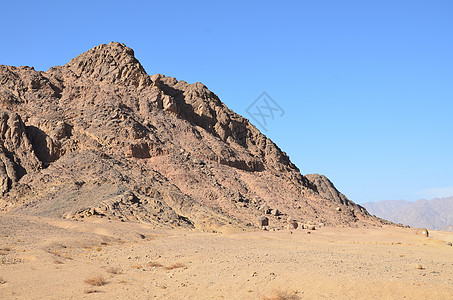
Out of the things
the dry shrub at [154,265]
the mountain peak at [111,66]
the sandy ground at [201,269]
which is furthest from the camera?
the mountain peak at [111,66]

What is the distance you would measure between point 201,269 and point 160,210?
22834 millimetres

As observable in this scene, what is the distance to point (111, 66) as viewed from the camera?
6384 cm

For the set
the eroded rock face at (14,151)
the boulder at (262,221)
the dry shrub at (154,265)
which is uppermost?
the eroded rock face at (14,151)

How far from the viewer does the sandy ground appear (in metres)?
14.3

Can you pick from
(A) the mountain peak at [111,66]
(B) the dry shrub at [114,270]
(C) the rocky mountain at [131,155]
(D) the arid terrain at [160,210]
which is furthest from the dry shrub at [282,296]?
(A) the mountain peak at [111,66]

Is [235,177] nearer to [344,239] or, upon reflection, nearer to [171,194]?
[171,194]

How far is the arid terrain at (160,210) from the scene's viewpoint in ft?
52.2

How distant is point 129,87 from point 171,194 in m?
22.9

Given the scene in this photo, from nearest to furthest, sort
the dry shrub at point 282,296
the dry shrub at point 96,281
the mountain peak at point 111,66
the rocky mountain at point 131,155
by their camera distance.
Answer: the dry shrub at point 282,296, the dry shrub at point 96,281, the rocky mountain at point 131,155, the mountain peak at point 111,66

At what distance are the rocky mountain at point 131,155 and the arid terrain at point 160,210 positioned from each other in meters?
0.19

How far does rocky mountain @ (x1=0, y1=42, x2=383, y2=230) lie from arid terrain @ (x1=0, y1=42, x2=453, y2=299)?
0.19 metres

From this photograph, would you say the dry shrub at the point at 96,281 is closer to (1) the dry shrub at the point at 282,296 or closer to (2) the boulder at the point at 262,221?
(1) the dry shrub at the point at 282,296

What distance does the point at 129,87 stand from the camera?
63.0 metres

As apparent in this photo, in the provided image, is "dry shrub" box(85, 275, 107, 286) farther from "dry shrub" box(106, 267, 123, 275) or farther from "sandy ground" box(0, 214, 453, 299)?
"dry shrub" box(106, 267, 123, 275)
